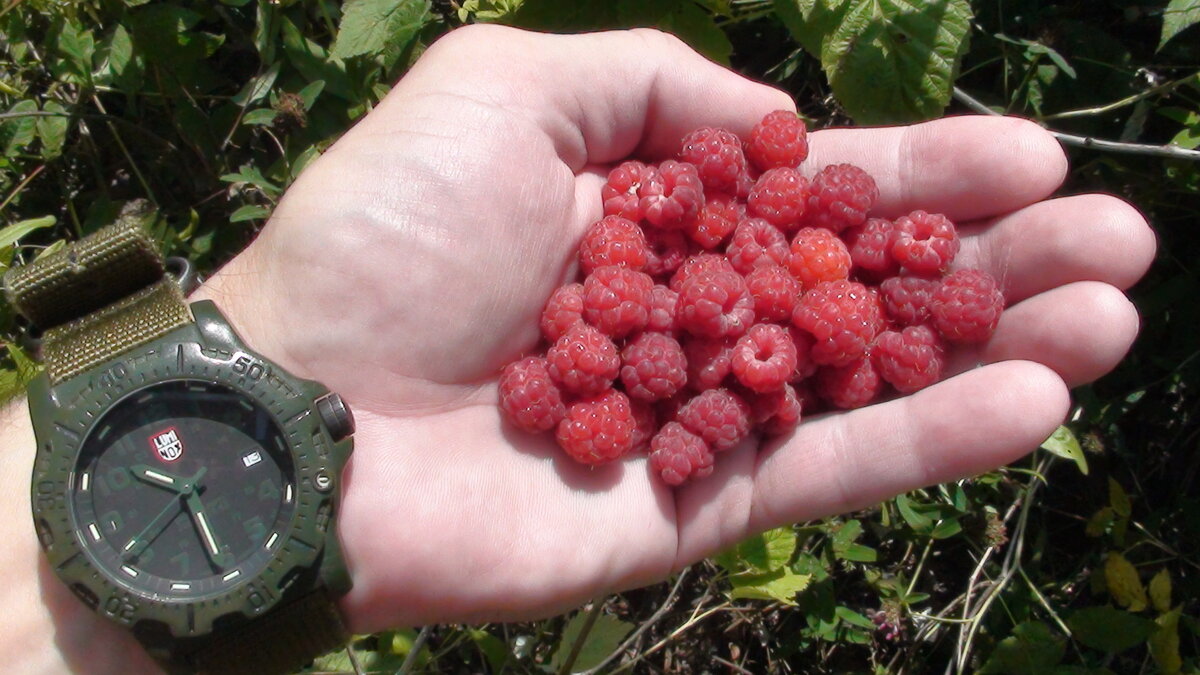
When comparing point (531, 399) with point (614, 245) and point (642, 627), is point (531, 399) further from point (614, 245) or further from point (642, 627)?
point (642, 627)

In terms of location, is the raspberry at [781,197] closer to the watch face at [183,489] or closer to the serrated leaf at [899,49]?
the serrated leaf at [899,49]

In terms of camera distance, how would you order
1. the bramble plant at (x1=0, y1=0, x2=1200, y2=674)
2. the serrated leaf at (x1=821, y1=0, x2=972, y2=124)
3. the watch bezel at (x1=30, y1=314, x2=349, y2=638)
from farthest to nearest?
1. the bramble plant at (x1=0, y1=0, x2=1200, y2=674)
2. the serrated leaf at (x1=821, y1=0, x2=972, y2=124)
3. the watch bezel at (x1=30, y1=314, x2=349, y2=638)

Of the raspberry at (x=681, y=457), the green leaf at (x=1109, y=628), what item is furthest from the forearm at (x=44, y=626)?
the green leaf at (x=1109, y=628)

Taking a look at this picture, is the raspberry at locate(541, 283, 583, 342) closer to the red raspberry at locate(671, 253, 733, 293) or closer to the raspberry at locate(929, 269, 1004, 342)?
the red raspberry at locate(671, 253, 733, 293)

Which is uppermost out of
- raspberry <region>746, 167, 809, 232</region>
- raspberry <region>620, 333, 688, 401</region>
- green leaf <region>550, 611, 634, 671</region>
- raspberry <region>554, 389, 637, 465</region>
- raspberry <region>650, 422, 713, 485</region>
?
raspberry <region>746, 167, 809, 232</region>

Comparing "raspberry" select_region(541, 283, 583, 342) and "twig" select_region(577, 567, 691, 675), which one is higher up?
"raspberry" select_region(541, 283, 583, 342)

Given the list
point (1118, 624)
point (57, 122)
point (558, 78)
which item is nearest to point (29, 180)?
point (57, 122)

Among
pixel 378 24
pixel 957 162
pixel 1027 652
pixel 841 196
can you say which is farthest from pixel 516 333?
pixel 1027 652

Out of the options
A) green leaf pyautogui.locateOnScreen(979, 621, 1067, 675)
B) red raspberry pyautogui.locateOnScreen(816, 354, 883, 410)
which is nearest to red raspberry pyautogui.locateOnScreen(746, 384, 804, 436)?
red raspberry pyautogui.locateOnScreen(816, 354, 883, 410)
